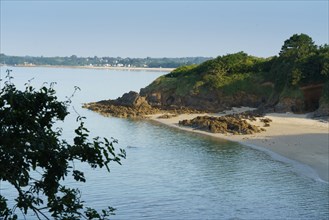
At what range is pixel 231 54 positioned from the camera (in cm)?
7412

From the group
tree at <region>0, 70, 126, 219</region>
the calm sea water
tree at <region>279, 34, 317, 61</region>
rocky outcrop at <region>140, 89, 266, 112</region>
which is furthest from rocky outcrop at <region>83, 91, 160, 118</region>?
tree at <region>0, 70, 126, 219</region>

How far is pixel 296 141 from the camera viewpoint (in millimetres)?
39656

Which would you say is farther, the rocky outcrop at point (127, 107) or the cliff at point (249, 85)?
the rocky outcrop at point (127, 107)

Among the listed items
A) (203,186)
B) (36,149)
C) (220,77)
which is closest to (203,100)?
(220,77)

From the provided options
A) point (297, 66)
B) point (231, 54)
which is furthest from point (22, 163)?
point (231, 54)

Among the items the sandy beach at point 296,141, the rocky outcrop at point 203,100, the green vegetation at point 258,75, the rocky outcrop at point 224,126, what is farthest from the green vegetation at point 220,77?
the rocky outcrop at point 224,126

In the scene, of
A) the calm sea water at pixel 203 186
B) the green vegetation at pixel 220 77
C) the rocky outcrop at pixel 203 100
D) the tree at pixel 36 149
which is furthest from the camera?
the green vegetation at pixel 220 77

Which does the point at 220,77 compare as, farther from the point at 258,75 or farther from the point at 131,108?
the point at 131,108

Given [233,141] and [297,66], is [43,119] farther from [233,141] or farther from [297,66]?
[297,66]

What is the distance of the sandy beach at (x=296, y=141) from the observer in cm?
3098

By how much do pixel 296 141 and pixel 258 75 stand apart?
27655 millimetres

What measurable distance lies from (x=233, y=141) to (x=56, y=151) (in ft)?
115

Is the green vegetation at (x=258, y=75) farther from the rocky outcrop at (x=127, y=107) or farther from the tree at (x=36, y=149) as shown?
the tree at (x=36, y=149)

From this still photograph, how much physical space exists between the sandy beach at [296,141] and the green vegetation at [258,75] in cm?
519
